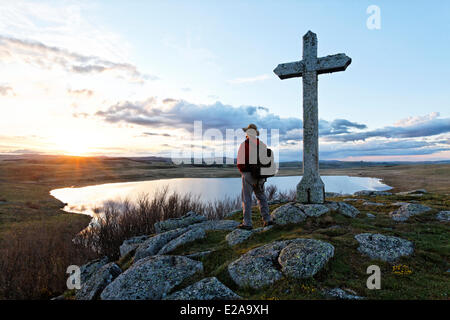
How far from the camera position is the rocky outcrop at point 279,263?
496cm

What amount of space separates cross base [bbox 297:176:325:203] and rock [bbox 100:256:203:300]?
206 inches

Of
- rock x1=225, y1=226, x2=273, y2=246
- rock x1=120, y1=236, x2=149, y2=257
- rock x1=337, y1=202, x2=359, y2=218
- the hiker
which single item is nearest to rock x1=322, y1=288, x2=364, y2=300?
rock x1=225, y1=226, x2=273, y2=246

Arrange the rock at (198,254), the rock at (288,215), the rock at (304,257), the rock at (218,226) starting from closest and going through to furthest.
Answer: the rock at (304,257), the rock at (198,254), the rock at (288,215), the rock at (218,226)

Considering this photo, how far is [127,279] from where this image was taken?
17.8 ft

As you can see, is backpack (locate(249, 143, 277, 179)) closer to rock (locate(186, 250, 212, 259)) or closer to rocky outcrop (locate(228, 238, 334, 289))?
rocky outcrop (locate(228, 238, 334, 289))

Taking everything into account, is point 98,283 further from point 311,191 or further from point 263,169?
point 311,191

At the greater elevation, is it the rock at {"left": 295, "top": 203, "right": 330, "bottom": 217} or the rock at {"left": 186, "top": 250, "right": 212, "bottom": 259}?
the rock at {"left": 295, "top": 203, "right": 330, "bottom": 217}

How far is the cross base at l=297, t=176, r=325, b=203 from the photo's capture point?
9305mm

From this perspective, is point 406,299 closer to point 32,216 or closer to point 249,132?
point 249,132

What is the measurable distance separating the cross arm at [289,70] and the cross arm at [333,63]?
0.69 m

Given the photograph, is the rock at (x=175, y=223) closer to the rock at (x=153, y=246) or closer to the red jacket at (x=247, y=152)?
the rock at (x=153, y=246)

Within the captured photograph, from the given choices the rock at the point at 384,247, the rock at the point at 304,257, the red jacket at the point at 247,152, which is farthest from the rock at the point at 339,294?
the red jacket at the point at 247,152
